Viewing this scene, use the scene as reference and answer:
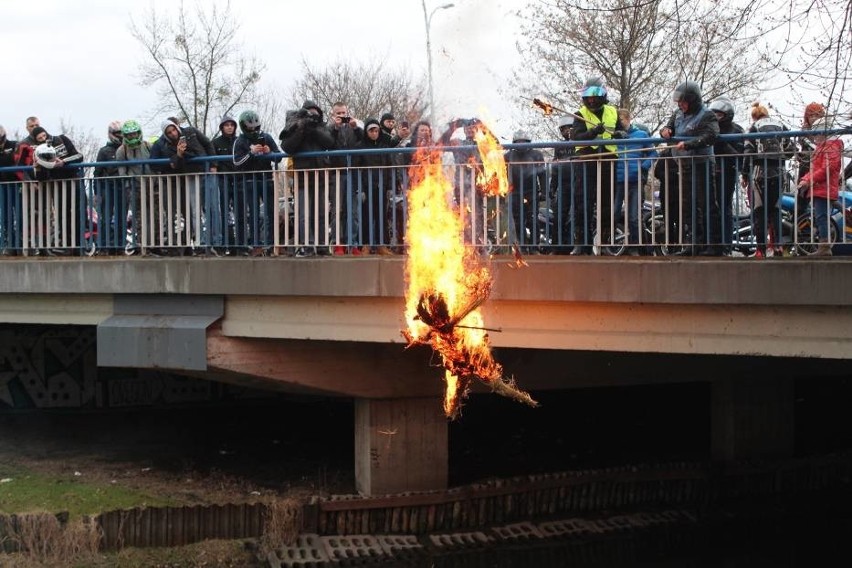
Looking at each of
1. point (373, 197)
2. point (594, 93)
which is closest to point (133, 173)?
point (373, 197)

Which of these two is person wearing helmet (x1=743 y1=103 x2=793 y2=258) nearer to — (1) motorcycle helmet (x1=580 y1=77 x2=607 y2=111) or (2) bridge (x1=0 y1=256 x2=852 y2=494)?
(2) bridge (x1=0 y1=256 x2=852 y2=494)

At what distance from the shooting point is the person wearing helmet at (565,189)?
8797 millimetres

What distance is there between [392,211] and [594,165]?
219cm

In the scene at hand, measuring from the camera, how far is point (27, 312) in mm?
11602

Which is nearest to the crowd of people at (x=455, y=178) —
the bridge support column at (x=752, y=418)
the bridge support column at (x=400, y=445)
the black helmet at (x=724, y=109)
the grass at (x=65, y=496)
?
the black helmet at (x=724, y=109)

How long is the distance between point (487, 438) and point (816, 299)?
7615 millimetres

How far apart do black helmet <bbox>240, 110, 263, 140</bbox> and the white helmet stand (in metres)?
2.63

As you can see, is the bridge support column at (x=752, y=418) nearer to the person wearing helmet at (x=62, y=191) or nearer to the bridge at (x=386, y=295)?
the bridge at (x=386, y=295)

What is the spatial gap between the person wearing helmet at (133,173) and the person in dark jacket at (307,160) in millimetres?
1982

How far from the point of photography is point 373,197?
9742 mm

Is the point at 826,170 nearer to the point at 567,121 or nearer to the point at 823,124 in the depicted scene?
the point at 823,124

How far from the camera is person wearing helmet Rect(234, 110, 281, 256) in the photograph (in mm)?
10125

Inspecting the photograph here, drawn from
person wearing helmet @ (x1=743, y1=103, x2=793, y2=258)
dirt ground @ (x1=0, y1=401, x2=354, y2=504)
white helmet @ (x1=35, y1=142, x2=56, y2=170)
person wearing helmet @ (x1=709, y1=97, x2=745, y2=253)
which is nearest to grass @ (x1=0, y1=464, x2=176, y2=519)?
dirt ground @ (x1=0, y1=401, x2=354, y2=504)

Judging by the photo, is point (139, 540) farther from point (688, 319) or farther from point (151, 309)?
point (688, 319)
